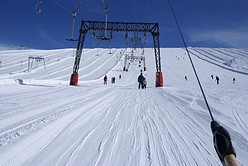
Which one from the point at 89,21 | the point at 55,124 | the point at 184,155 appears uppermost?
the point at 89,21

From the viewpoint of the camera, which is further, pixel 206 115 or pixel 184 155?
pixel 206 115

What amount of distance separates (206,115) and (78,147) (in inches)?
163

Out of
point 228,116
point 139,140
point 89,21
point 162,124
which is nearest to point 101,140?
point 139,140

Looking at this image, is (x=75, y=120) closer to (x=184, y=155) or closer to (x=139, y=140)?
(x=139, y=140)

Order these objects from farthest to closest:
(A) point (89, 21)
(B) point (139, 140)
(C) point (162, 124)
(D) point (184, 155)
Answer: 1. (A) point (89, 21)
2. (C) point (162, 124)
3. (B) point (139, 140)
4. (D) point (184, 155)

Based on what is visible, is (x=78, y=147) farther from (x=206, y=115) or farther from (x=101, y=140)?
(x=206, y=115)

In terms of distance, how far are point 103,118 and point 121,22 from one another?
1812 centimetres

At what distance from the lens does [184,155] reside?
2.75 meters

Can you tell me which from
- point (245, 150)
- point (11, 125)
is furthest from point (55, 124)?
point (245, 150)

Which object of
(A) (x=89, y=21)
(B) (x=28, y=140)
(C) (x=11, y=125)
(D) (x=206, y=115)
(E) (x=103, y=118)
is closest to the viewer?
(B) (x=28, y=140)

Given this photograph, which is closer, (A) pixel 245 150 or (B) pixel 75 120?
(A) pixel 245 150

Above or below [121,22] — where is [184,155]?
below

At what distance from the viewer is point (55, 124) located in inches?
154

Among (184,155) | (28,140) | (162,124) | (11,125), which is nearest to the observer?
(184,155)
